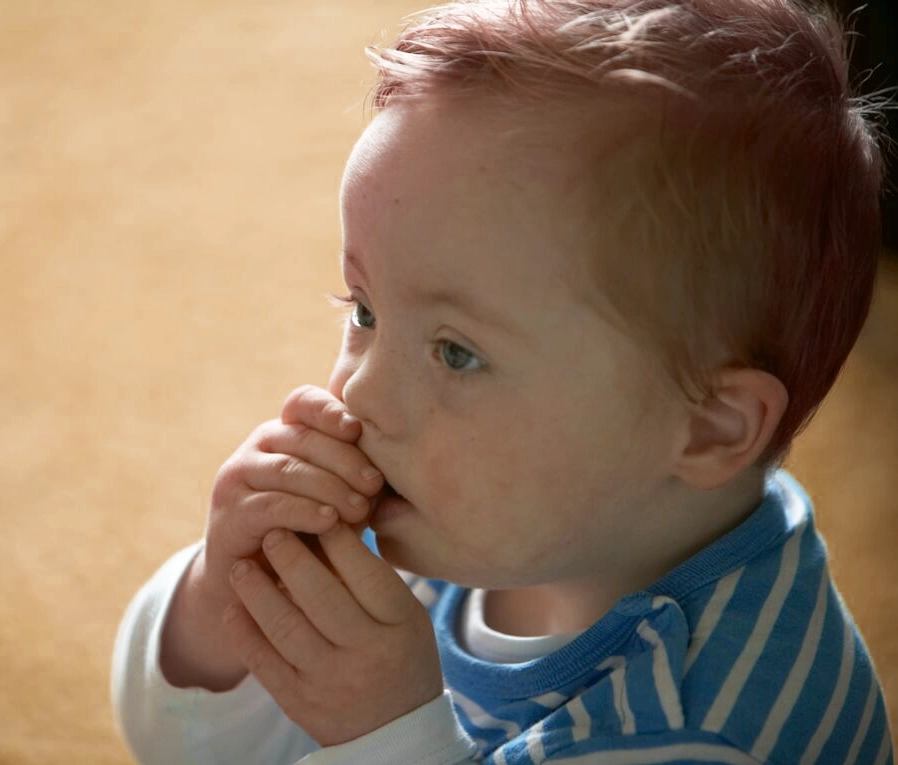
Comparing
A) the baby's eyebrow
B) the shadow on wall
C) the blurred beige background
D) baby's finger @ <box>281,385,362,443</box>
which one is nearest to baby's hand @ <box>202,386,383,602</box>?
baby's finger @ <box>281,385,362,443</box>

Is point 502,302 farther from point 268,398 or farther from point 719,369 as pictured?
point 268,398

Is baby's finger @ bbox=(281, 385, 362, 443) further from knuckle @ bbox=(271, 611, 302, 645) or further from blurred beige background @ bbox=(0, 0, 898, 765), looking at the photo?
blurred beige background @ bbox=(0, 0, 898, 765)

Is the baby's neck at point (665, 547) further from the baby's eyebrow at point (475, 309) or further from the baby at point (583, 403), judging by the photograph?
the baby's eyebrow at point (475, 309)

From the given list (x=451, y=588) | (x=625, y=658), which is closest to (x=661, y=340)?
(x=625, y=658)

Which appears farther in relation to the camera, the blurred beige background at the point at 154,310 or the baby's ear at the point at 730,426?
Answer: the blurred beige background at the point at 154,310

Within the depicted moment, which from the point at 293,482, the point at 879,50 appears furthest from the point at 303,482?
the point at 879,50

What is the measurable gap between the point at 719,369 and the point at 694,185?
0.12 m

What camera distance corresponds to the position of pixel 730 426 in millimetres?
780

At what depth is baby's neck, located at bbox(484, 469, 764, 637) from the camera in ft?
2.80

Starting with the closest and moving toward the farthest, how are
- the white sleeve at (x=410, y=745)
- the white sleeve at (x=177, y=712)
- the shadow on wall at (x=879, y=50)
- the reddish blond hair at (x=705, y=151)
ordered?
the reddish blond hair at (x=705, y=151)
the white sleeve at (x=410, y=745)
the white sleeve at (x=177, y=712)
the shadow on wall at (x=879, y=50)

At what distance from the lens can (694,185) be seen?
696 millimetres

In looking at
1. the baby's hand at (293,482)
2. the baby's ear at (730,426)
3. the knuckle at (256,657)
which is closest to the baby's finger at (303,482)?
→ the baby's hand at (293,482)

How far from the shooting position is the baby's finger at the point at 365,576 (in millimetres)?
812

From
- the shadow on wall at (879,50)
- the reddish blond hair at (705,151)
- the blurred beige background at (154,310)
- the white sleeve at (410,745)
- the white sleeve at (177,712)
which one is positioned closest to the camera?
the reddish blond hair at (705,151)
